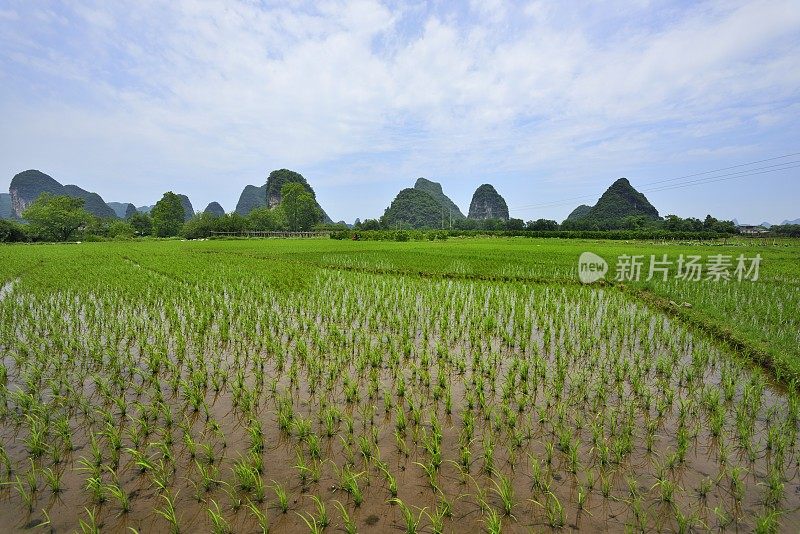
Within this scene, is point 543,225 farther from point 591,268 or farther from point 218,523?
point 218,523

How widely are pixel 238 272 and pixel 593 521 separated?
45.3ft

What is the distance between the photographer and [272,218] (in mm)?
65375

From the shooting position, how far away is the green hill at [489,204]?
119 meters

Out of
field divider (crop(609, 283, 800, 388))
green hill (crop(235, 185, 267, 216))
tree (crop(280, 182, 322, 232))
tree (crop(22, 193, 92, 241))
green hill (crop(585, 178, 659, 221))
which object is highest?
green hill (crop(235, 185, 267, 216))

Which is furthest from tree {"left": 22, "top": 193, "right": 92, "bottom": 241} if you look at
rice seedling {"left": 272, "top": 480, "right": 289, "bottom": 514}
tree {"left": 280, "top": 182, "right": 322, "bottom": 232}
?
rice seedling {"left": 272, "top": 480, "right": 289, "bottom": 514}

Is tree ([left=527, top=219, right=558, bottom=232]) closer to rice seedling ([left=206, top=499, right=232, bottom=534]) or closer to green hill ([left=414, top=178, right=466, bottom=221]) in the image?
rice seedling ([left=206, top=499, right=232, bottom=534])

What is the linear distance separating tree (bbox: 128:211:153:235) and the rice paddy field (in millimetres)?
68065

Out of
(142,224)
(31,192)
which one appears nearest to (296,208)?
(142,224)

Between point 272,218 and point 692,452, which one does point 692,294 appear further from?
point 272,218

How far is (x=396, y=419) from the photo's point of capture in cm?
385

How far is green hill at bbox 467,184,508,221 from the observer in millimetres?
118562

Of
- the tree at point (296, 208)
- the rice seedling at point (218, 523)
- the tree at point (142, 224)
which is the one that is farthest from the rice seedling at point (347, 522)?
the tree at point (142, 224)

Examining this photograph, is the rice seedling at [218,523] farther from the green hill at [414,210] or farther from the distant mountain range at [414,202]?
the green hill at [414,210]

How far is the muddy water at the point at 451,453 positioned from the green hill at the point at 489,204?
383 feet
